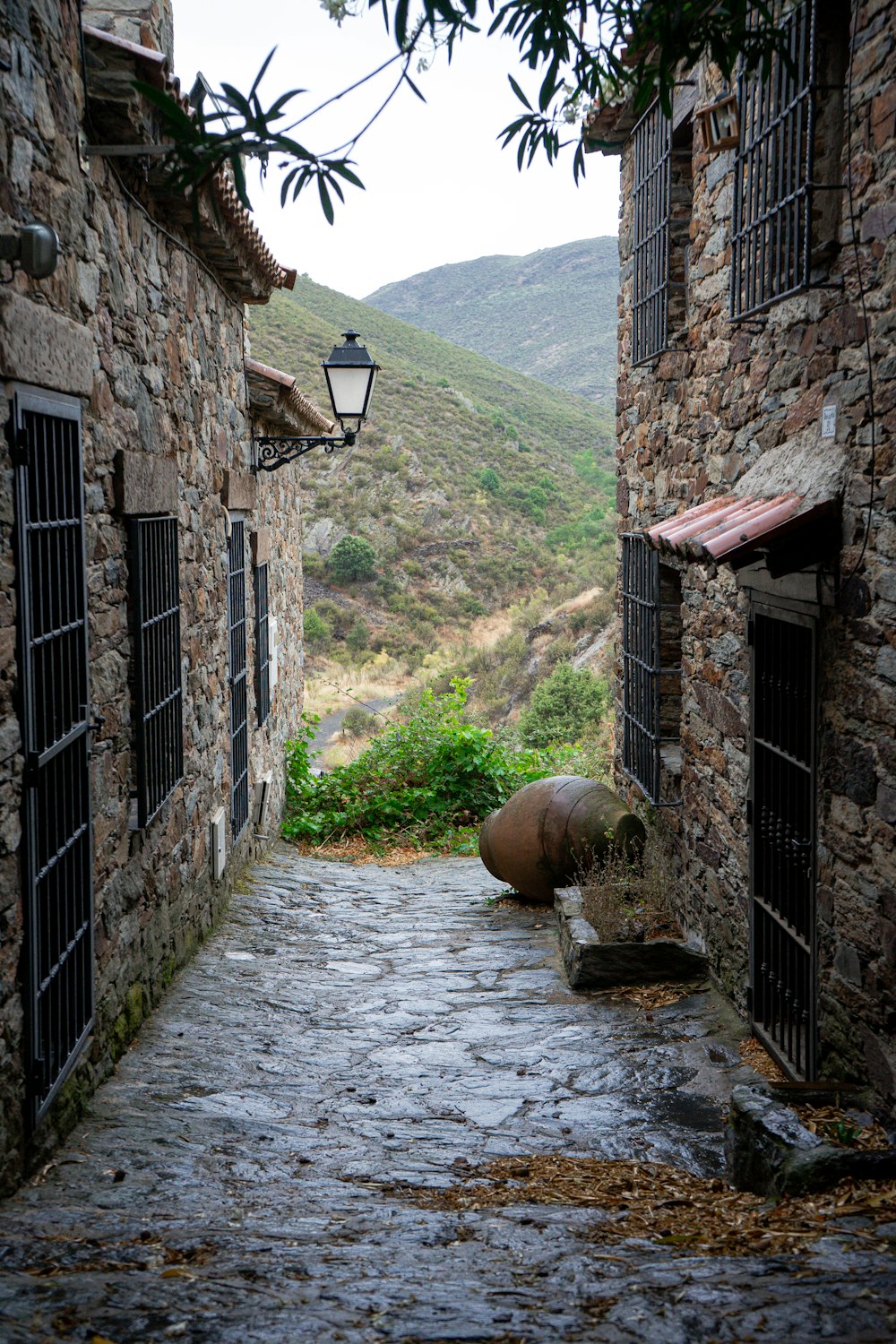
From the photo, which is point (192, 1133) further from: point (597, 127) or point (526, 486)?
point (526, 486)

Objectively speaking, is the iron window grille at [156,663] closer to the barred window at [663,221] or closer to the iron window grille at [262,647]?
the barred window at [663,221]

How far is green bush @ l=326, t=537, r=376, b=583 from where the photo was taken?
32.0m

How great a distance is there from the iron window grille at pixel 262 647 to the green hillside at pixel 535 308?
1767 inches

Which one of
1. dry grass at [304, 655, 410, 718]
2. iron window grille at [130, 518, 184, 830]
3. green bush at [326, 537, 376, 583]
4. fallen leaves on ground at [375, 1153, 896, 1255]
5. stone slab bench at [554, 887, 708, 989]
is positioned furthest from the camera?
green bush at [326, 537, 376, 583]

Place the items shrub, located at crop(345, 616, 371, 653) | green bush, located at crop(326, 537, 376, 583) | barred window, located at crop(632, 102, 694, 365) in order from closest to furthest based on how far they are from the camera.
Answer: barred window, located at crop(632, 102, 694, 365)
shrub, located at crop(345, 616, 371, 653)
green bush, located at crop(326, 537, 376, 583)

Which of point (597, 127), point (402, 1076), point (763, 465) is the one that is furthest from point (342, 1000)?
point (597, 127)

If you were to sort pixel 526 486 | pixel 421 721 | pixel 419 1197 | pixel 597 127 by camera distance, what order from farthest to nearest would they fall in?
pixel 526 486 → pixel 421 721 → pixel 597 127 → pixel 419 1197

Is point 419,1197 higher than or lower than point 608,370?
lower

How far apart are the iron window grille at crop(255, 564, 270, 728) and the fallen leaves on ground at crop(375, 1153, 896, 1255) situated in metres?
6.11

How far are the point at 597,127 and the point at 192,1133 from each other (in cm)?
658

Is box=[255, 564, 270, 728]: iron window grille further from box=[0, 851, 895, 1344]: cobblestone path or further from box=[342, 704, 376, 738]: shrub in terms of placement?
box=[342, 704, 376, 738]: shrub

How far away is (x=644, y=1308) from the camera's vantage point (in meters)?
2.63

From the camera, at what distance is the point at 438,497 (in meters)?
34.8

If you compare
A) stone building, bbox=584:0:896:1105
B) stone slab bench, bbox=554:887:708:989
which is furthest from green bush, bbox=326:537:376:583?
stone slab bench, bbox=554:887:708:989
